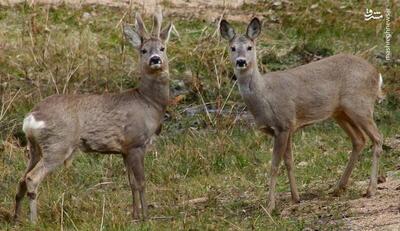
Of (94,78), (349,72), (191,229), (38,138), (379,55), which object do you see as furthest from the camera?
(379,55)

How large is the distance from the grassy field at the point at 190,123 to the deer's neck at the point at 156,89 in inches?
35.2

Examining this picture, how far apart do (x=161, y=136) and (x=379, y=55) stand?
11.5ft

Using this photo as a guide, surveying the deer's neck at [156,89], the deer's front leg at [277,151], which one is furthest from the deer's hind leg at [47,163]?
the deer's front leg at [277,151]

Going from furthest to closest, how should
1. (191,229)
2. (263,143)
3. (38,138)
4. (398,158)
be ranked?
(263,143), (398,158), (38,138), (191,229)

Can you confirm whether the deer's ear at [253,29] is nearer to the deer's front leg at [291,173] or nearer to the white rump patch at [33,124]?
the deer's front leg at [291,173]

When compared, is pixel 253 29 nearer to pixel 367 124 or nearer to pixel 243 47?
pixel 243 47

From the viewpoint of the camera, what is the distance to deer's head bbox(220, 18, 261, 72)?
10.4 meters

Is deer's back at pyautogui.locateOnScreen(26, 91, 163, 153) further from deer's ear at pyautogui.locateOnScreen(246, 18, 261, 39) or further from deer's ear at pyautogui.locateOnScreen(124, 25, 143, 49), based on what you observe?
deer's ear at pyautogui.locateOnScreen(246, 18, 261, 39)

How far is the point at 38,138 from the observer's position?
9961mm

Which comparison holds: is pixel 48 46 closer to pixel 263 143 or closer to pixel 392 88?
pixel 263 143

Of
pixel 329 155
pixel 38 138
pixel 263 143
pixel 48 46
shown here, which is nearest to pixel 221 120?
pixel 263 143

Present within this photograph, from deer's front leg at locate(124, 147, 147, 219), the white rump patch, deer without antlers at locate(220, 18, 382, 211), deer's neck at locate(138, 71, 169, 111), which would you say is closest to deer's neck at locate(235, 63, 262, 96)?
deer without antlers at locate(220, 18, 382, 211)

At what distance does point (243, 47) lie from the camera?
10.5 meters

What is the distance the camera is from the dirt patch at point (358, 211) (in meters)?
8.95
